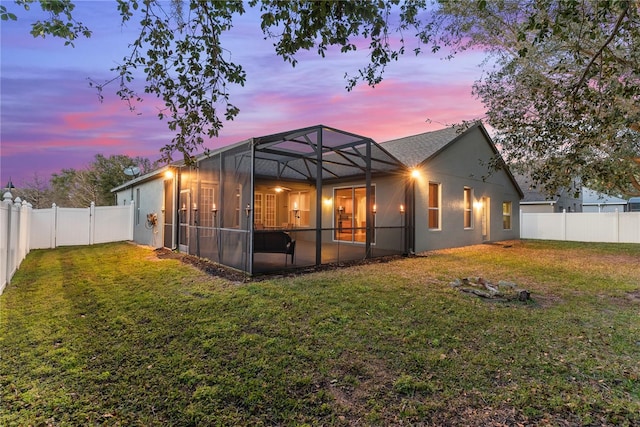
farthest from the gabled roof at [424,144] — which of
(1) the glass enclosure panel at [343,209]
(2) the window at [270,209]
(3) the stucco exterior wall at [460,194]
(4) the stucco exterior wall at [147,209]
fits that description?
(4) the stucco exterior wall at [147,209]

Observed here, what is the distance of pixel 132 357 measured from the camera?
285 centimetres

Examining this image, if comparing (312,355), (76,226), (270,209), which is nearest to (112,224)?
(76,226)

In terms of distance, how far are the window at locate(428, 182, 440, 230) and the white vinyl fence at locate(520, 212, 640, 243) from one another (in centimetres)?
901

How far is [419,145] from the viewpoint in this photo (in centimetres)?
1177

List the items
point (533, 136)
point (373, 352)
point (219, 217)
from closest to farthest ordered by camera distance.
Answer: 1. point (373, 352)
2. point (533, 136)
3. point (219, 217)

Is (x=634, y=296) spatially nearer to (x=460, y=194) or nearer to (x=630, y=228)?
(x=460, y=194)

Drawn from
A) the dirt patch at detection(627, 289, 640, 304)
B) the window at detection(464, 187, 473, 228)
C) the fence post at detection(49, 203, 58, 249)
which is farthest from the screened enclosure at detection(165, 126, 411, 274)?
the dirt patch at detection(627, 289, 640, 304)

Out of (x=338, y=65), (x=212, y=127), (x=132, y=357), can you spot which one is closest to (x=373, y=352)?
(x=132, y=357)

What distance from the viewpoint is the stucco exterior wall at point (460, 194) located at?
1034 centimetres

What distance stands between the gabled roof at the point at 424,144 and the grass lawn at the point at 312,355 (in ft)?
19.4

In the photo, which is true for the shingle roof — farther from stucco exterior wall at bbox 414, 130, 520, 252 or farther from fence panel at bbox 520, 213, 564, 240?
fence panel at bbox 520, 213, 564, 240

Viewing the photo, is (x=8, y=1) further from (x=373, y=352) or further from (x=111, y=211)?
(x=111, y=211)

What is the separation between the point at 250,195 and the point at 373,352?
4188 millimetres

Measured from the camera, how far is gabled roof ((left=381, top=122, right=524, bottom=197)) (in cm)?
1044
